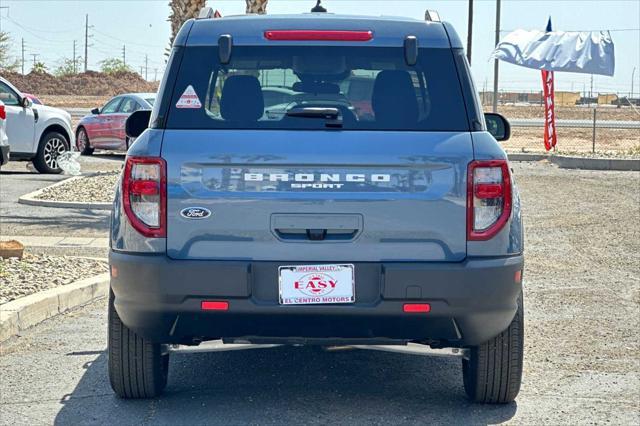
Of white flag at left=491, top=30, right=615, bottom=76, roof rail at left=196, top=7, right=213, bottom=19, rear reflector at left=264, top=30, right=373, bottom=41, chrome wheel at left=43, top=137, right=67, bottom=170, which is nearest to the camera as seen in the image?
rear reflector at left=264, top=30, right=373, bottom=41

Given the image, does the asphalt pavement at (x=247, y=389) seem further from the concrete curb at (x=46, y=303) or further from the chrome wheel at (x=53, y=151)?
the chrome wheel at (x=53, y=151)

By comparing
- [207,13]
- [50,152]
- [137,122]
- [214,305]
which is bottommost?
[50,152]

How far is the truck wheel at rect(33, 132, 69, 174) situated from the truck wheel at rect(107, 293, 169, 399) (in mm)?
15286

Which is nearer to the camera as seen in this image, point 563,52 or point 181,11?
point 181,11

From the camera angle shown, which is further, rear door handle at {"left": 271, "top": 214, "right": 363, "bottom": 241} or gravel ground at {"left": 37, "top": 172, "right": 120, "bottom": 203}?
gravel ground at {"left": 37, "top": 172, "right": 120, "bottom": 203}

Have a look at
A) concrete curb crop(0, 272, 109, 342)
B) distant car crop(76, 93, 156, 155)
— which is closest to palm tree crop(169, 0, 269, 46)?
distant car crop(76, 93, 156, 155)

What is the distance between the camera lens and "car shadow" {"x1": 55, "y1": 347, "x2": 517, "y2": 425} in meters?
5.79

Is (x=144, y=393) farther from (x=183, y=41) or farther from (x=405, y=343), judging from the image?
(x=183, y=41)

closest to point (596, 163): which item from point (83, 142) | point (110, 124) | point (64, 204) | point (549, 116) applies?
point (549, 116)

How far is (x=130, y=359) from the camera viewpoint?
19.2 feet

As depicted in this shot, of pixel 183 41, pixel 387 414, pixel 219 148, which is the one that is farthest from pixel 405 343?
pixel 183 41

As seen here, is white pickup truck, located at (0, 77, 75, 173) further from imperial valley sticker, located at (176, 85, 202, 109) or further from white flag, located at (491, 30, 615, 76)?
imperial valley sticker, located at (176, 85, 202, 109)

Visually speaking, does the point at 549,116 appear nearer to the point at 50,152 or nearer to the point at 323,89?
the point at 50,152

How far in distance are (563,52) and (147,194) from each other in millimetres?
24693
